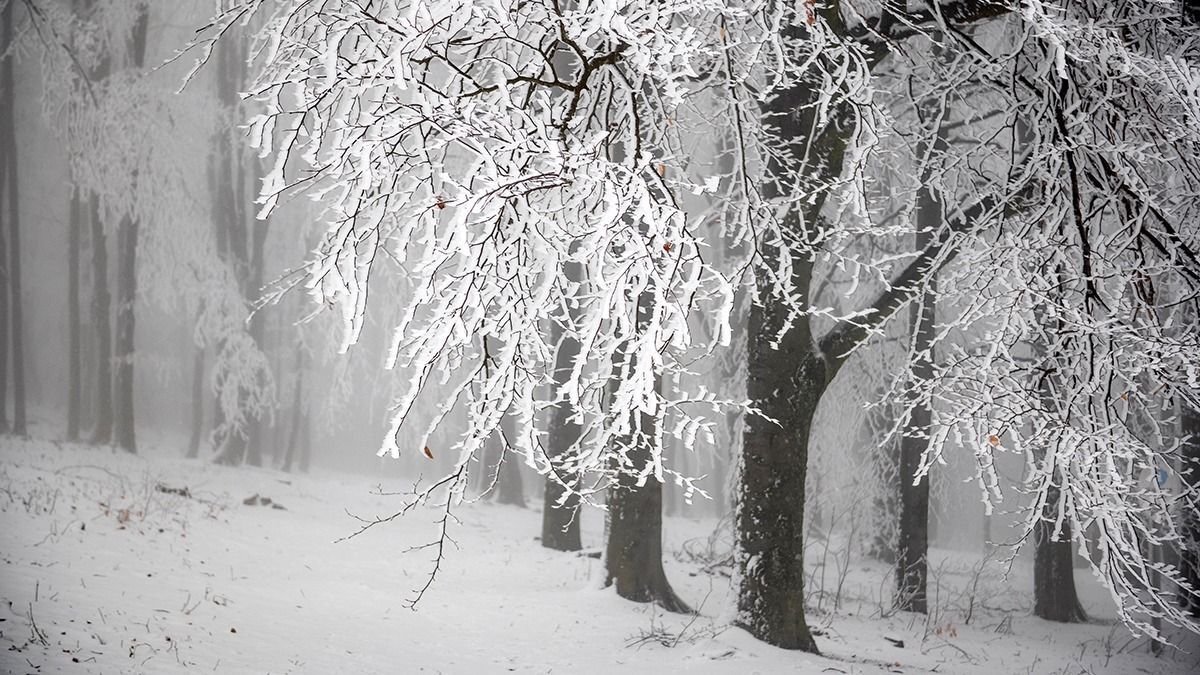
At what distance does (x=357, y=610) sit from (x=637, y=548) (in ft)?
8.80

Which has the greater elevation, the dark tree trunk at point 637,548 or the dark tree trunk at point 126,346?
the dark tree trunk at point 126,346

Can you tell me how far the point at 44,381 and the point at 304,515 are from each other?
24.6m

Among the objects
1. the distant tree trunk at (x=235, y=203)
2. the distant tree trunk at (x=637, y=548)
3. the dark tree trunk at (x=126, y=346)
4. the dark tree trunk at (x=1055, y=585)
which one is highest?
the distant tree trunk at (x=235, y=203)

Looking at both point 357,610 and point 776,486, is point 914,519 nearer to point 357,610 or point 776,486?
point 776,486

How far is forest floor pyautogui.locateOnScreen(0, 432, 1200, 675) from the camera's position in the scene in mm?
5023

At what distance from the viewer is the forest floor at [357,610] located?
5.02 meters

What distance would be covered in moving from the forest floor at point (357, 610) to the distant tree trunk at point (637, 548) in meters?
0.24

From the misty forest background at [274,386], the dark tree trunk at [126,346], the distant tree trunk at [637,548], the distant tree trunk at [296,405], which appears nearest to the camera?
the distant tree trunk at [637,548]

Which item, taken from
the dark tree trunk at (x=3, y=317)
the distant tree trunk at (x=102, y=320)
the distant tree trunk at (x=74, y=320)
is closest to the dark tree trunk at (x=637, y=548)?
the distant tree trunk at (x=102, y=320)

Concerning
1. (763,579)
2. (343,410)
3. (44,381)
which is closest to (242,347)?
(343,410)

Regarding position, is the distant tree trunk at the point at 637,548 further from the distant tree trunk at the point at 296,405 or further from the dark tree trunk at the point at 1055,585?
the distant tree trunk at the point at 296,405

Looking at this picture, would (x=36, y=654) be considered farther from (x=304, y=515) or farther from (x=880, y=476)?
(x=880, y=476)

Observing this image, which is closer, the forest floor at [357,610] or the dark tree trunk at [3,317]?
the forest floor at [357,610]

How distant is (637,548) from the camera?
7832mm
